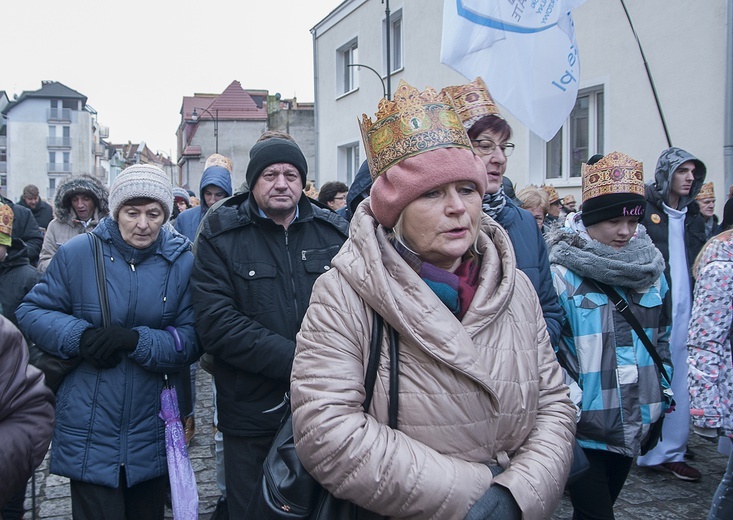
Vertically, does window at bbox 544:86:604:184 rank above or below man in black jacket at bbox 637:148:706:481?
A: above

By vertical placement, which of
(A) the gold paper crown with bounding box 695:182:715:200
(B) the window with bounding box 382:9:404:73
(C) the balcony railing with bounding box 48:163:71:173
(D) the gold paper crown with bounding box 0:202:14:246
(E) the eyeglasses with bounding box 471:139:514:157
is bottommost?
(D) the gold paper crown with bounding box 0:202:14:246

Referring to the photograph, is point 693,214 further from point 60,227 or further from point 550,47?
point 60,227

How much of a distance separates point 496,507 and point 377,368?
48 cm

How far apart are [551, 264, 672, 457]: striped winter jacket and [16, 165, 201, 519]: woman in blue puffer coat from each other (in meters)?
1.80

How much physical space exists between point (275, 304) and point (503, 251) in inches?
52.1

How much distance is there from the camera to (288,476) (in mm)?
1910

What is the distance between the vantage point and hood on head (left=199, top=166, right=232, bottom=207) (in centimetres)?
625

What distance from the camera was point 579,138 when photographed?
34.2 feet

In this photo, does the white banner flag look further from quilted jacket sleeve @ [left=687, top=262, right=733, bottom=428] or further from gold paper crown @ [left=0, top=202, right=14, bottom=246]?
gold paper crown @ [left=0, top=202, right=14, bottom=246]

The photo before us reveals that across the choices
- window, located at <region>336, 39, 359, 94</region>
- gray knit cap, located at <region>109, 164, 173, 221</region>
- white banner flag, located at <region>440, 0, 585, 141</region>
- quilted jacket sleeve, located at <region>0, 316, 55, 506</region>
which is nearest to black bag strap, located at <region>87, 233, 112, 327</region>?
gray knit cap, located at <region>109, 164, 173, 221</region>

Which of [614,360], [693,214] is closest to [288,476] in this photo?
[614,360]

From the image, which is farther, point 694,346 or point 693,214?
point 693,214

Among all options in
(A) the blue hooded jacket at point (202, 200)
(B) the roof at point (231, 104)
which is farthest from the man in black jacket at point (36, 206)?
(B) the roof at point (231, 104)

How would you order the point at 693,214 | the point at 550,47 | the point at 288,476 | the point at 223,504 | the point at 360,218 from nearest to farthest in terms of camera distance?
1. the point at 288,476
2. the point at 360,218
3. the point at 223,504
4. the point at 550,47
5. the point at 693,214
